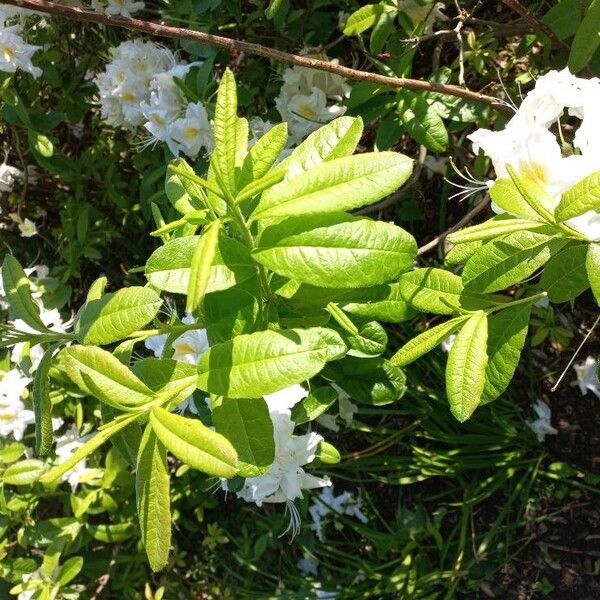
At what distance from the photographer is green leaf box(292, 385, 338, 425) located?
45.1 inches

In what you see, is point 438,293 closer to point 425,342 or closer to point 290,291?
point 425,342

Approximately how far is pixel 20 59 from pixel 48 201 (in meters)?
0.73

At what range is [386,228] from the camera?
0.82m

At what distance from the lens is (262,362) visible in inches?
30.6

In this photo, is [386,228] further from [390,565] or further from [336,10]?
[390,565]

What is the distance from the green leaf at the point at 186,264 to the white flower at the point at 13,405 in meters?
1.04

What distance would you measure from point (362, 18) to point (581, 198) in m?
0.80

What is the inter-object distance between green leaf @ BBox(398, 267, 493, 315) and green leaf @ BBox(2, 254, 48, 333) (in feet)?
1.82

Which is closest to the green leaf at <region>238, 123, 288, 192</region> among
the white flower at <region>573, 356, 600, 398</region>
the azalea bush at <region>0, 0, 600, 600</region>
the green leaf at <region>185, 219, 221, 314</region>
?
the azalea bush at <region>0, 0, 600, 600</region>

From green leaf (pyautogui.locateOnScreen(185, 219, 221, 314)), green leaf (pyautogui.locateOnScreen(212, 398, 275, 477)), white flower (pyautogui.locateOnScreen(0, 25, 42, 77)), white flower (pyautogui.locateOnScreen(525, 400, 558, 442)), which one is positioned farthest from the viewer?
white flower (pyautogui.locateOnScreen(525, 400, 558, 442))

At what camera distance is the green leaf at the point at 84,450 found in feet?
2.52

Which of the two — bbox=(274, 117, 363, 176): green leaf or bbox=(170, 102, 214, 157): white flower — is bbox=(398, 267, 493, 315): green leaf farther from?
bbox=(170, 102, 214, 157): white flower

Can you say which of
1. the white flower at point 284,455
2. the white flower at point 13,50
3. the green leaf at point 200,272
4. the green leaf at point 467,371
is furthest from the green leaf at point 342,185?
the white flower at point 13,50

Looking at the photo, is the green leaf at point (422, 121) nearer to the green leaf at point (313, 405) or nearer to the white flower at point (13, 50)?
the green leaf at point (313, 405)
